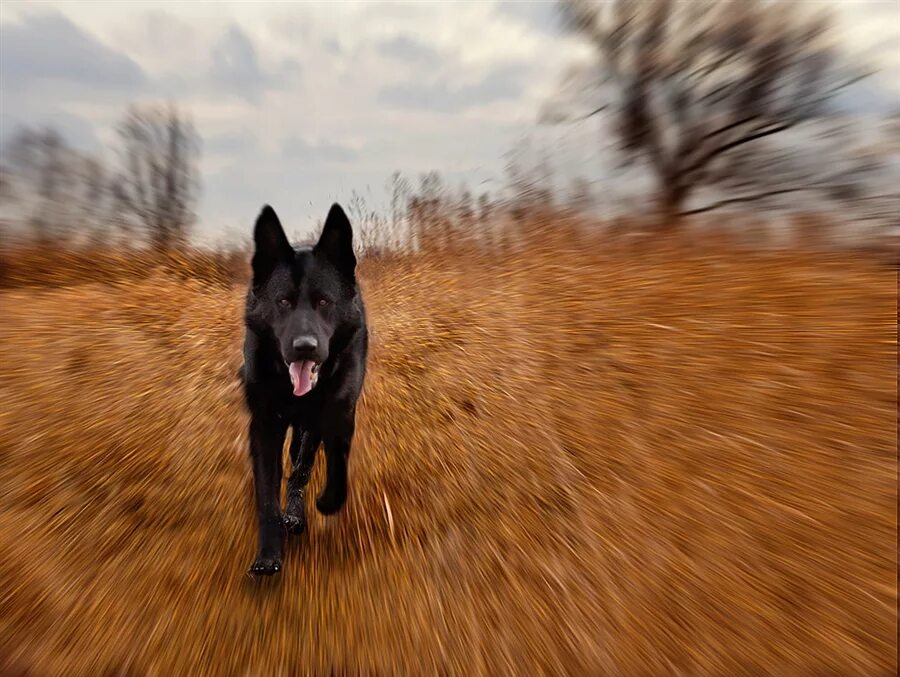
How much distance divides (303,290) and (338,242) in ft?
1.08

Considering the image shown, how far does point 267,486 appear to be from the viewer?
249cm

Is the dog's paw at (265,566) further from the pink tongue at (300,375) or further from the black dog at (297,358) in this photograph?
the pink tongue at (300,375)

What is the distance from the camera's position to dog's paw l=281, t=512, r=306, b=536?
2695 mm

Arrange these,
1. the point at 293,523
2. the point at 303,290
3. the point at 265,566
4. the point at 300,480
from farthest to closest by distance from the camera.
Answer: the point at 300,480, the point at 293,523, the point at 303,290, the point at 265,566

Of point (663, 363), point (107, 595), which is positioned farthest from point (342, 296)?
point (663, 363)

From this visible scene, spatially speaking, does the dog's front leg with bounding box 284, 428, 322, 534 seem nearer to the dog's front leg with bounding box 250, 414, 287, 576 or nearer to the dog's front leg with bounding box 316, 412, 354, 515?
the dog's front leg with bounding box 316, 412, 354, 515

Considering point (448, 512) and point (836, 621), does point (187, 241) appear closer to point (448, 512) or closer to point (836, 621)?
point (448, 512)

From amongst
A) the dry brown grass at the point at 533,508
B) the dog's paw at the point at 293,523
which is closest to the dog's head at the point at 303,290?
the dog's paw at the point at 293,523

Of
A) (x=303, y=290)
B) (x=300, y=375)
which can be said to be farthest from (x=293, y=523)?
(x=303, y=290)

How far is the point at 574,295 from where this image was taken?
18.3 ft

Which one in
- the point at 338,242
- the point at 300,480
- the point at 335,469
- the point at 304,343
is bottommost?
the point at 300,480

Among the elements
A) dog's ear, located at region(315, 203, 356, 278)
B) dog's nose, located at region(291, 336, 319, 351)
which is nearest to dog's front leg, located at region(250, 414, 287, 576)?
dog's nose, located at region(291, 336, 319, 351)

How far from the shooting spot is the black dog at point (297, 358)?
245cm

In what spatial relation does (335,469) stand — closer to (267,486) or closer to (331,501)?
(331,501)
